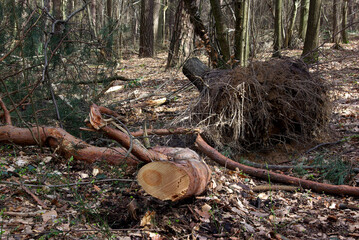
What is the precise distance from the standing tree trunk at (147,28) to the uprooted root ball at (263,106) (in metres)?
8.96

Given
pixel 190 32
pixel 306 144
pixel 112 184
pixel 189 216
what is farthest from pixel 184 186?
pixel 190 32

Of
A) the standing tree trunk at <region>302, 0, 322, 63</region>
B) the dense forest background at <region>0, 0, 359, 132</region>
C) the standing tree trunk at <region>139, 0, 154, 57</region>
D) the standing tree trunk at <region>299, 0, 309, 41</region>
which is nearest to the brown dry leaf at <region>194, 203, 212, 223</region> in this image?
the dense forest background at <region>0, 0, 359, 132</region>

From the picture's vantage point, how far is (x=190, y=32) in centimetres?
971

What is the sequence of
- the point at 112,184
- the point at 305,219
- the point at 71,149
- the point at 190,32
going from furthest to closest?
the point at 190,32 → the point at 71,149 → the point at 112,184 → the point at 305,219

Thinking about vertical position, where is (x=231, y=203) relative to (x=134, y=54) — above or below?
below

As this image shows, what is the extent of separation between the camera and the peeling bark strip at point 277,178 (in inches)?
147

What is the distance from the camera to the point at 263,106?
16.3ft

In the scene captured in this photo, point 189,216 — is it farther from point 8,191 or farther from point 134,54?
point 134,54

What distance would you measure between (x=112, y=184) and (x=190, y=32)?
723 centimetres

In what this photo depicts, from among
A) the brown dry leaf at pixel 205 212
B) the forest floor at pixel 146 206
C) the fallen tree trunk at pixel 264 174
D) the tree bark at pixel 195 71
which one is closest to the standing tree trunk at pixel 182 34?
the tree bark at pixel 195 71

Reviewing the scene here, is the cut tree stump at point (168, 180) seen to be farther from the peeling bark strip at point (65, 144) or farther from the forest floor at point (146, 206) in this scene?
the peeling bark strip at point (65, 144)

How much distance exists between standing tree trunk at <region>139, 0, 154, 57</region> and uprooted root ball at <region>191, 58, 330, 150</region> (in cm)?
896

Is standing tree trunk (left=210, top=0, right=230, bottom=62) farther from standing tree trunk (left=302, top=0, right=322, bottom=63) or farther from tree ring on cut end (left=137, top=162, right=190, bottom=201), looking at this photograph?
tree ring on cut end (left=137, top=162, right=190, bottom=201)

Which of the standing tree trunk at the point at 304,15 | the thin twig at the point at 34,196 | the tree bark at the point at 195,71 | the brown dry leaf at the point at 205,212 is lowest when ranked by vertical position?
the brown dry leaf at the point at 205,212
